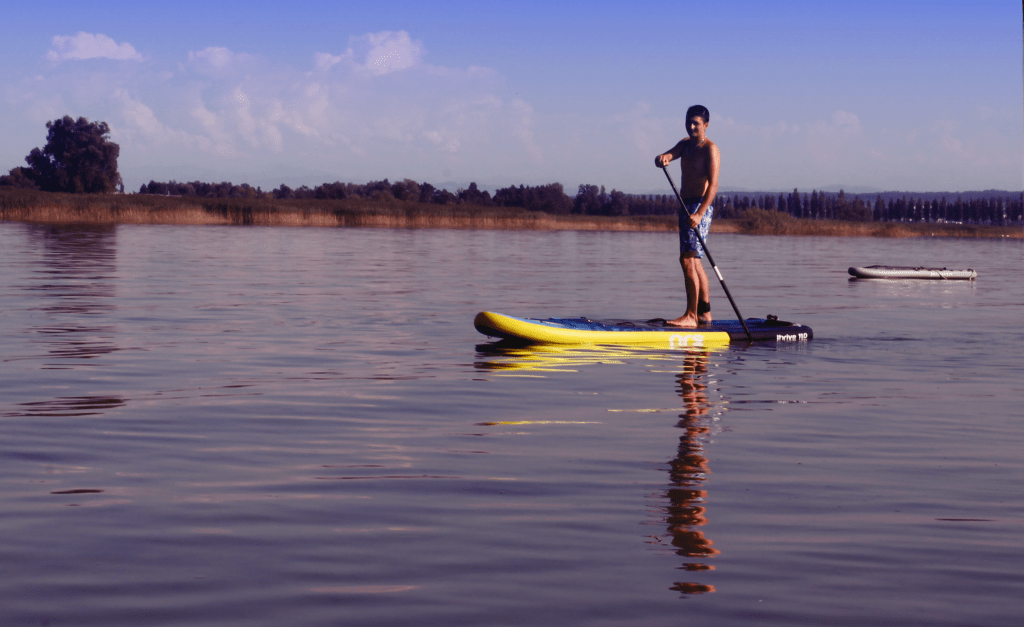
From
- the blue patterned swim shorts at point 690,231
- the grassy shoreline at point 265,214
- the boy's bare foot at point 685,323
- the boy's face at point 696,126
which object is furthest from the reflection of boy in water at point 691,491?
the grassy shoreline at point 265,214

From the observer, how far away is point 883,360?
36.8 ft

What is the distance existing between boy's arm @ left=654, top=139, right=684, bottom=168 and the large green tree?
103m

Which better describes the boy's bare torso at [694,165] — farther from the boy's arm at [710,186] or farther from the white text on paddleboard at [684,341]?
the white text on paddleboard at [684,341]

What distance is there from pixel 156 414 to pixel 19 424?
0.80 m

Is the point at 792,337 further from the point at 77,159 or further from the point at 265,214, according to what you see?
the point at 77,159

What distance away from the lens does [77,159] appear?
10706 cm

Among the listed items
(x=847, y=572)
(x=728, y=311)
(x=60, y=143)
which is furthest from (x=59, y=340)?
(x=60, y=143)

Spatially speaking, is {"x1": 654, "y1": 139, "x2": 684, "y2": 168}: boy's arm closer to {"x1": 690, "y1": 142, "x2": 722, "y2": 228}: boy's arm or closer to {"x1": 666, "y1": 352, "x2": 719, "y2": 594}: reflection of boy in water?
{"x1": 690, "y1": 142, "x2": 722, "y2": 228}: boy's arm

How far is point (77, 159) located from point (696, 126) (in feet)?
345

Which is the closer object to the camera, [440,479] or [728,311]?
[440,479]

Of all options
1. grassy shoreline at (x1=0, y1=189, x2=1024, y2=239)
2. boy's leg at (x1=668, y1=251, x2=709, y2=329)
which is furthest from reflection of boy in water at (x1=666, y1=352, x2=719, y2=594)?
grassy shoreline at (x1=0, y1=189, x2=1024, y2=239)

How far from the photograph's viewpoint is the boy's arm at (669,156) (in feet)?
39.2

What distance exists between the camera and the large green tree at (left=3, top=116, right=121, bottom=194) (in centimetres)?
10662

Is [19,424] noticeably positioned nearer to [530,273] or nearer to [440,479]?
[440,479]
